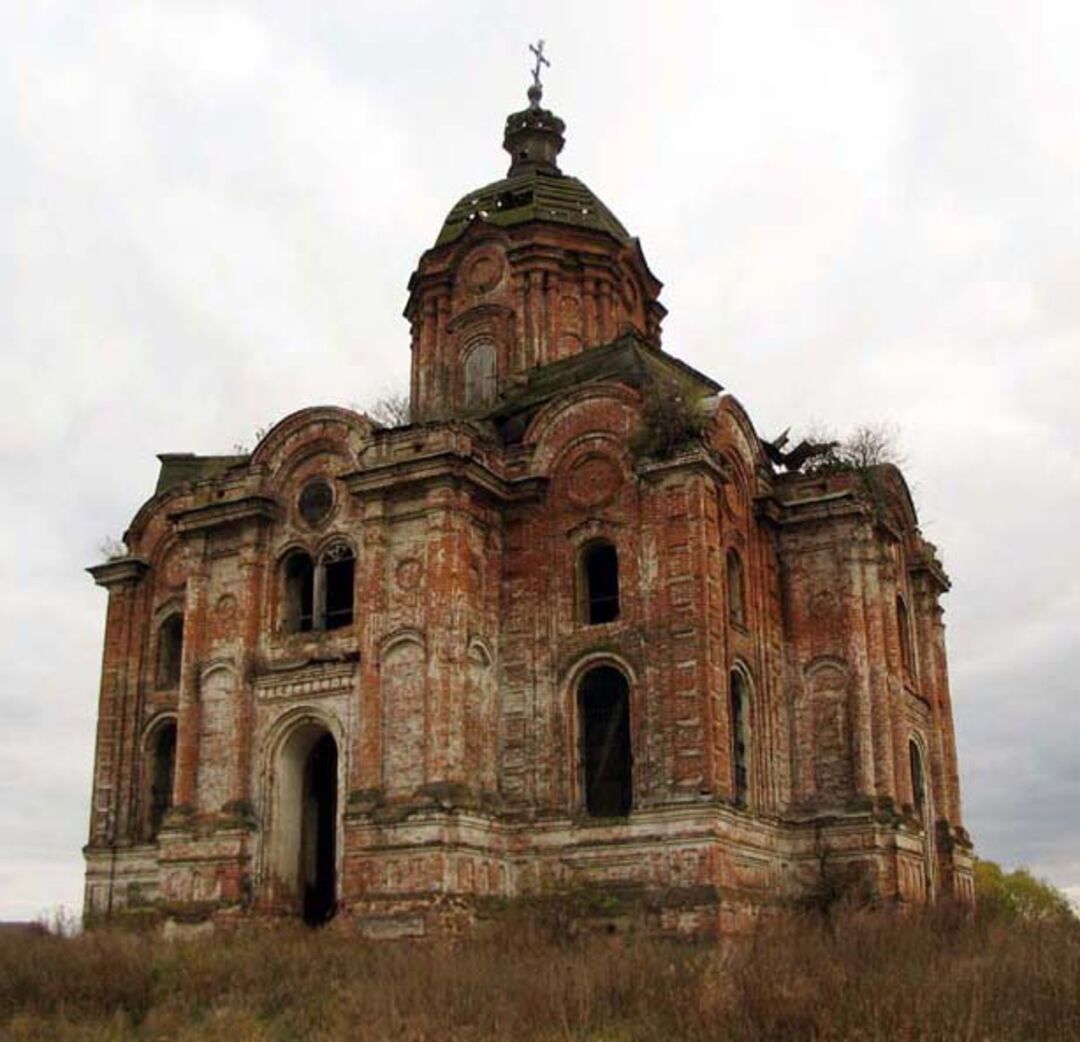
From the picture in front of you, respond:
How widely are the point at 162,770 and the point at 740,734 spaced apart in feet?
38.0

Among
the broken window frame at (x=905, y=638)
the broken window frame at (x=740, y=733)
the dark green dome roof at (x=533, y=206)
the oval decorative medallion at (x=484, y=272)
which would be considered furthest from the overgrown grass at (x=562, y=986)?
the dark green dome roof at (x=533, y=206)

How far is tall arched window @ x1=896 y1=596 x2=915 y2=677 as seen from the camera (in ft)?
90.3

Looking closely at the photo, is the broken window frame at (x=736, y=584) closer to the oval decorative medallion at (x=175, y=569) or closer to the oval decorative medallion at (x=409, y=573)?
the oval decorative medallion at (x=409, y=573)

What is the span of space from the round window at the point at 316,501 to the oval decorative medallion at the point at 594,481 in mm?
4403

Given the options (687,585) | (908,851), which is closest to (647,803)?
(687,585)

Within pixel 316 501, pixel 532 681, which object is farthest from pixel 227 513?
pixel 532 681

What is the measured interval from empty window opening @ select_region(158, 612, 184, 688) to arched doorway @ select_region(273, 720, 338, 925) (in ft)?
14.5

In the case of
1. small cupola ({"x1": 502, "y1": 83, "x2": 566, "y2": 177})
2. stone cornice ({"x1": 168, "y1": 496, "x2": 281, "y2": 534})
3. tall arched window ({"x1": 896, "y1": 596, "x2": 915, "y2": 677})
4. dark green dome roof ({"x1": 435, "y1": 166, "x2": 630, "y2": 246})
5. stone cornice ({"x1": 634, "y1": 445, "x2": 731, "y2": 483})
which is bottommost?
tall arched window ({"x1": 896, "y1": 596, "x2": 915, "y2": 677})

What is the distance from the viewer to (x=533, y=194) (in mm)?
31406

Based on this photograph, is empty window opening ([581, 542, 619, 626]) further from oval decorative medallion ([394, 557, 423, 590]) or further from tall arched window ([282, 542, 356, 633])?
tall arched window ([282, 542, 356, 633])

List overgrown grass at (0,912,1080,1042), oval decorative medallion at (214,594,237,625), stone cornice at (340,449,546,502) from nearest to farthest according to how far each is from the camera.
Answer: overgrown grass at (0,912,1080,1042), stone cornice at (340,449,546,502), oval decorative medallion at (214,594,237,625)

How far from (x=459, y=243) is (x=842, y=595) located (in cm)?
1187

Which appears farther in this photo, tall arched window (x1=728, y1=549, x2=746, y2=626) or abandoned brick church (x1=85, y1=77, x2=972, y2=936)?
tall arched window (x1=728, y1=549, x2=746, y2=626)

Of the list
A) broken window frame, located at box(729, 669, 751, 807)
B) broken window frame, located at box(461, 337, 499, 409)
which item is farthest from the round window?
broken window frame, located at box(729, 669, 751, 807)
